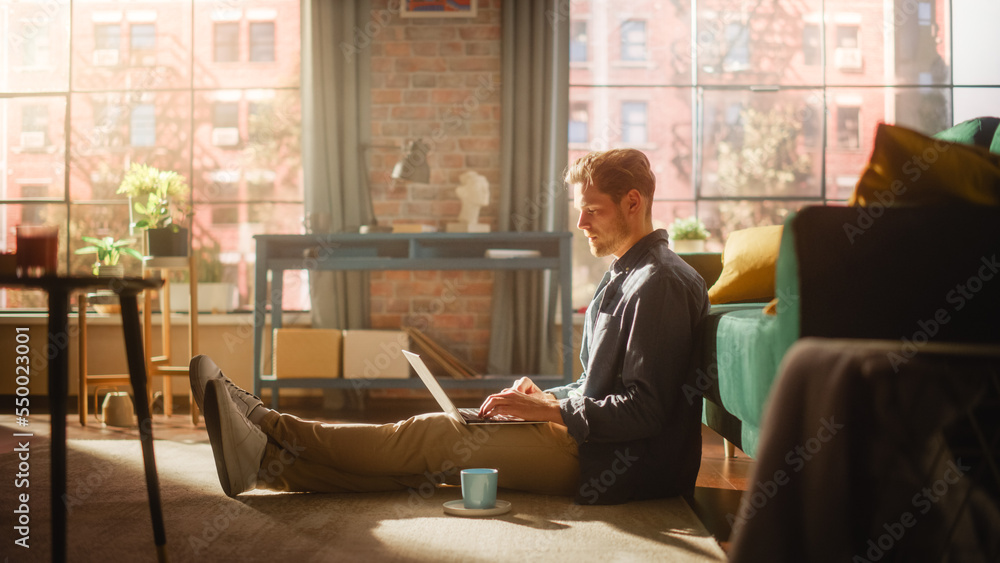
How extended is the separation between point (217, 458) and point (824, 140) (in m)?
3.69

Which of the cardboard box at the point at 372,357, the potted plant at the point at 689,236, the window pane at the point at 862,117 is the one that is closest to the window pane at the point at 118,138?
the cardboard box at the point at 372,357

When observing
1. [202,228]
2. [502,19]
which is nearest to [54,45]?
[202,228]

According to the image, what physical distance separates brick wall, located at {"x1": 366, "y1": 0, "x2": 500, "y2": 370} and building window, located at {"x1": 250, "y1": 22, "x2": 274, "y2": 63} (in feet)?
2.16

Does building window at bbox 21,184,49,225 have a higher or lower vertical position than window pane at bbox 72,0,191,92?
lower

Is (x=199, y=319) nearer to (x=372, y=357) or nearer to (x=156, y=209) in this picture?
(x=156, y=209)

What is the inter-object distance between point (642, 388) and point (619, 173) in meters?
0.53

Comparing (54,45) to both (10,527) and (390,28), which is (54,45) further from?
(10,527)

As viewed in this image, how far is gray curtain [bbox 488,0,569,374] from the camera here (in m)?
4.20

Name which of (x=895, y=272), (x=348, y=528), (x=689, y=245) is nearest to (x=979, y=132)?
(x=895, y=272)

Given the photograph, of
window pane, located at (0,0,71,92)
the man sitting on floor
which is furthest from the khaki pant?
window pane, located at (0,0,71,92)

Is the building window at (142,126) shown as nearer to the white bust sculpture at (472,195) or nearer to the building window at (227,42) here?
the building window at (227,42)

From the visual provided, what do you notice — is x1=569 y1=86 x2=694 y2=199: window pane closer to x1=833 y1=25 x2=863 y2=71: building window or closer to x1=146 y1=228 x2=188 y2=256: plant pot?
x1=833 y1=25 x2=863 y2=71: building window

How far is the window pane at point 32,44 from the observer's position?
15.2ft

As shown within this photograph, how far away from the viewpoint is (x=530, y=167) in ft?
13.9
